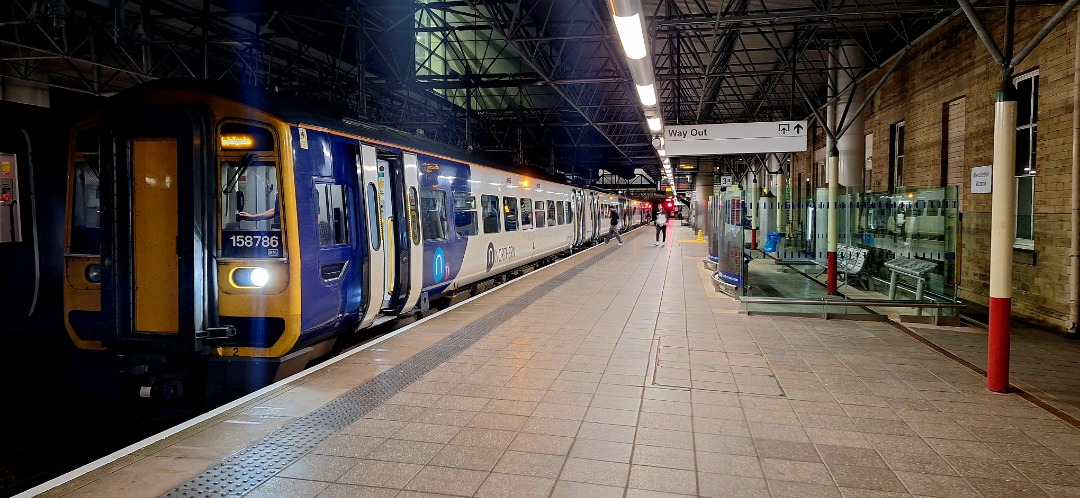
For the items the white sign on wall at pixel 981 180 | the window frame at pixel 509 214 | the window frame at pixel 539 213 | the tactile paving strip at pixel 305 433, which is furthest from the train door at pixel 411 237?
the window frame at pixel 539 213

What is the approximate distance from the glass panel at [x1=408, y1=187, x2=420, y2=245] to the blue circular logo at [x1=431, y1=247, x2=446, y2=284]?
0.79 m

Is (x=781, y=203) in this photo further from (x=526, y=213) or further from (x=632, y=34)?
(x=632, y=34)

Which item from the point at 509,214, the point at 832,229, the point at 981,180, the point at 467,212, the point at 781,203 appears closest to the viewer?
the point at 981,180

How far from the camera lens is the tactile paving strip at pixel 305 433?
3918 mm

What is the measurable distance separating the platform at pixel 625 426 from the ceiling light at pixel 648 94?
4362 mm

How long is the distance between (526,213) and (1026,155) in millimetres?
9726

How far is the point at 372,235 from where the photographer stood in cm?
732

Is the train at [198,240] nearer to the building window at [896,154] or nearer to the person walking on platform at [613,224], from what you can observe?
the building window at [896,154]

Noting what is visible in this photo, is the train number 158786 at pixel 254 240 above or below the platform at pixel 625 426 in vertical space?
above

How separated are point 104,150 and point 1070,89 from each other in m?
11.0

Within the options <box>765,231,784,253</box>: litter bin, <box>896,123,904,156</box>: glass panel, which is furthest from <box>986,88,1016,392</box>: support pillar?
<box>765,231,784,253</box>: litter bin

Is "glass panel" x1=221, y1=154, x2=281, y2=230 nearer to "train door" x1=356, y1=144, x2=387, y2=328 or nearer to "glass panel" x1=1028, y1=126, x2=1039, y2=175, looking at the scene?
"train door" x1=356, y1=144, x2=387, y2=328

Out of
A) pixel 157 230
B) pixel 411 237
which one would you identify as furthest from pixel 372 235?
pixel 157 230

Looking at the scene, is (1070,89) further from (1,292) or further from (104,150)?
(1,292)
